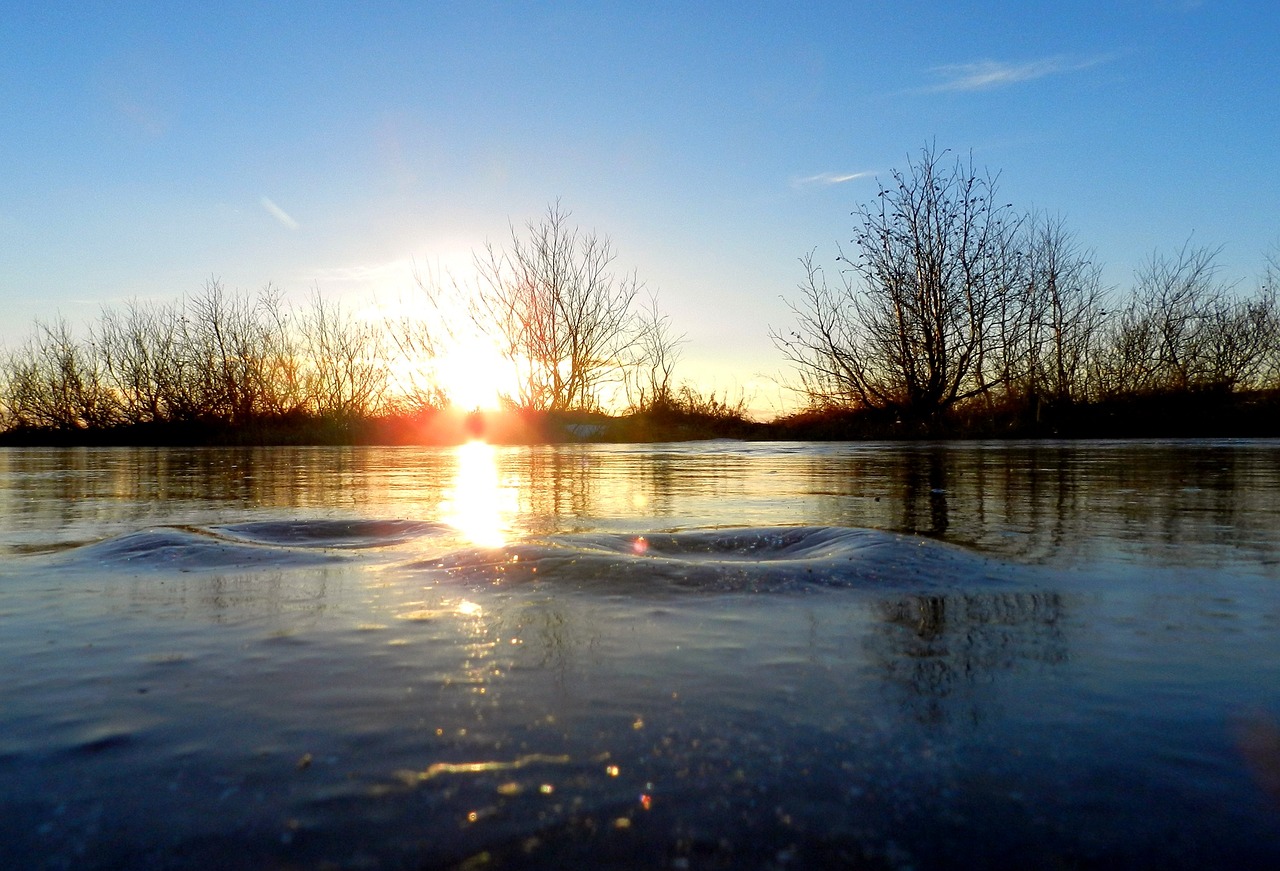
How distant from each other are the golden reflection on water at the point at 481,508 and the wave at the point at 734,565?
0.33 m

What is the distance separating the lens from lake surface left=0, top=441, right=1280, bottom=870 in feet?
3.42

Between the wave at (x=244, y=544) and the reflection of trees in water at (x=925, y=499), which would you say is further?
the reflection of trees in water at (x=925, y=499)

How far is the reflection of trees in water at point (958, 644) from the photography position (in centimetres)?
152

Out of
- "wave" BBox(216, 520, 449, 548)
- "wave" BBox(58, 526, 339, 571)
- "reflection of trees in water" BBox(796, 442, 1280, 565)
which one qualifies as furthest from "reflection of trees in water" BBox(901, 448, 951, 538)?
"wave" BBox(58, 526, 339, 571)

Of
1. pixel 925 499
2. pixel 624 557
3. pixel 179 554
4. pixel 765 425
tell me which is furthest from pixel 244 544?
pixel 765 425

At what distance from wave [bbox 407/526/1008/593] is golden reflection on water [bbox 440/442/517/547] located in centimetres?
33

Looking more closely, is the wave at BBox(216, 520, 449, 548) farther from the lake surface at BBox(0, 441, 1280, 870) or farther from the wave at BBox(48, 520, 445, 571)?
the lake surface at BBox(0, 441, 1280, 870)

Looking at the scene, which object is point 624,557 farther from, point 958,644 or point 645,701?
point 645,701

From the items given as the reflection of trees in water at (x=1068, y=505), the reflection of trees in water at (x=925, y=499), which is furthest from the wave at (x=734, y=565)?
the reflection of trees in water at (x=925, y=499)

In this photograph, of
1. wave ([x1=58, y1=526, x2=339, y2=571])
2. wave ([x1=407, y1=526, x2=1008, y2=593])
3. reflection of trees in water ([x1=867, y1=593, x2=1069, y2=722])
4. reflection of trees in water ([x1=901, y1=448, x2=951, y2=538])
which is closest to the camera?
reflection of trees in water ([x1=867, y1=593, x2=1069, y2=722])

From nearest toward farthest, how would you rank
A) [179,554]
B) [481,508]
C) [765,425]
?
[179,554] < [481,508] < [765,425]

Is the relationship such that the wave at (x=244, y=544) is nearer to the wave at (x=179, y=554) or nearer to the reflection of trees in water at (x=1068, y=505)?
the wave at (x=179, y=554)

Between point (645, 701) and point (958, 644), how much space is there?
2.53 ft

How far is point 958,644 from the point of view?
6.11ft
